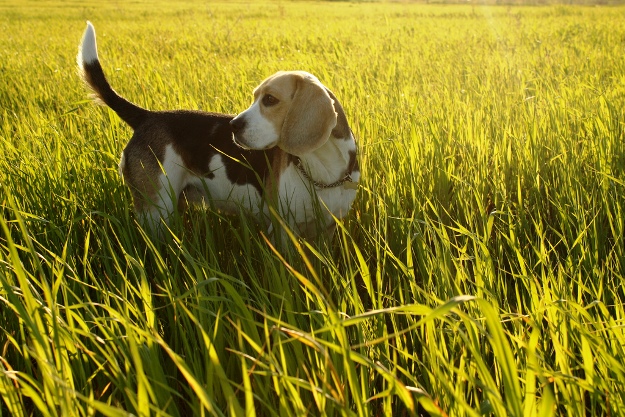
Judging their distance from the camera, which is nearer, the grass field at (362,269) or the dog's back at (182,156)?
the grass field at (362,269)

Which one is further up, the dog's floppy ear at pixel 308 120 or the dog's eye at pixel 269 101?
the dog's eye at pixel 269 101

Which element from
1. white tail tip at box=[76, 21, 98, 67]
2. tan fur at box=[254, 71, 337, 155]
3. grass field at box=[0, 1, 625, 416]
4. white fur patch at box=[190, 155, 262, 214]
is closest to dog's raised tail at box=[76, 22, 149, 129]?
white tail tip at box=[76, 21, 98, 67]

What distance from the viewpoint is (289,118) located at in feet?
8.50

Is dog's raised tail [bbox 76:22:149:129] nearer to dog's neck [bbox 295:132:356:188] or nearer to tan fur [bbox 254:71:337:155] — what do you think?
tan fur [bbox 254:71:337:155]

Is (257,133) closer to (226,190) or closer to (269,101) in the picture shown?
(269,101)

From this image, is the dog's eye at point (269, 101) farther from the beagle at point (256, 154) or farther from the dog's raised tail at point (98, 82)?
the dog's raised tail at point (98, 82)

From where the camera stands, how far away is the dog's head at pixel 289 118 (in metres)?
2.55

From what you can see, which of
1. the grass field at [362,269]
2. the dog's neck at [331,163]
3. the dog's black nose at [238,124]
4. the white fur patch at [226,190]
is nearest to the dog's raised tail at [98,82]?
the grass field at [362,269]

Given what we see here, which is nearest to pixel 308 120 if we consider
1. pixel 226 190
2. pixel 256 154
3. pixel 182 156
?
pixel 256 154

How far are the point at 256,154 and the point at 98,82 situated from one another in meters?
0.96

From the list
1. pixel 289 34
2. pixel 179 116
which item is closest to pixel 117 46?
pixel 289 34

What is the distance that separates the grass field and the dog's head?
13.5 inches

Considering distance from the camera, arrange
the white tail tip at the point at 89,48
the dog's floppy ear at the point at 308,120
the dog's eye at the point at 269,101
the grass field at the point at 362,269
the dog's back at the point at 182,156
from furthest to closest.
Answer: the white tail tip at the point at 89,48, the dog's back at the point at 182,156, the dog's eye at the point at 269,101, the dog's floppy ear at the point at 308,120, the grass field at the point at 362,269

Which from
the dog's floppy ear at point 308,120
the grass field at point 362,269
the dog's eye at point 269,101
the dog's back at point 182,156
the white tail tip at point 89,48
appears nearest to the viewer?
the grass field at point 362,269
